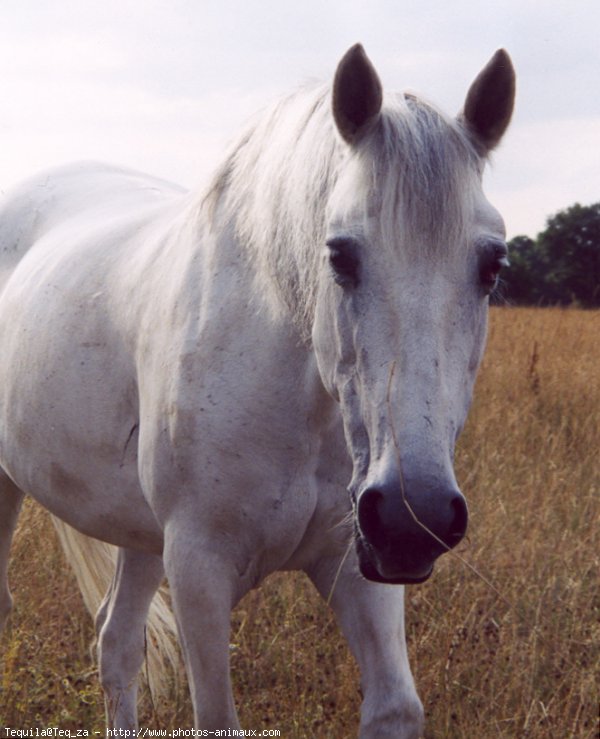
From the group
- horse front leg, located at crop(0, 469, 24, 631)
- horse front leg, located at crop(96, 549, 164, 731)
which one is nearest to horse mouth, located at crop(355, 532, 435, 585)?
horse front leg, located at crop(96, 549, 164, 731)

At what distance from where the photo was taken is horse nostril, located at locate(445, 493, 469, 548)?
164 centimetres

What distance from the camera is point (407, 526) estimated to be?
165 centimetres

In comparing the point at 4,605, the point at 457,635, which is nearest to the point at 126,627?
the point at 4,605

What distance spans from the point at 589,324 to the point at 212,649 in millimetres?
6889

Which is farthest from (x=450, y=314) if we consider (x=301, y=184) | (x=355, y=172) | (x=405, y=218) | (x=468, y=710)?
(x=468, y=710)

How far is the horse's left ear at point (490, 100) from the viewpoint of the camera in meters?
2.00

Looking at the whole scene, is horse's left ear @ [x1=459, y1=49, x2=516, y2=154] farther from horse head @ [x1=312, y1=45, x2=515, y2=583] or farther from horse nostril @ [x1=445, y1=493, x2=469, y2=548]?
horse nostril @ [x1=445, y1=493, x2=469, y2=548]

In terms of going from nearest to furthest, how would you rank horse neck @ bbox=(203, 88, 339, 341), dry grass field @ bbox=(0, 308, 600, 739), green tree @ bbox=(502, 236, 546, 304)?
1. horse neck @ bbox=(203, 88, 339, 341)
2. dry grass field @ bbox=(0, 308, 600, 739)
3. green tree @ bbox=(502, 236, 546, 304)

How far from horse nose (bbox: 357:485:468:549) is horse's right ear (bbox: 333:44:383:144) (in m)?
0.72

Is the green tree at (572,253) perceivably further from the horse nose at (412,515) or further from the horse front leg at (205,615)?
the horse nose at (412,515)

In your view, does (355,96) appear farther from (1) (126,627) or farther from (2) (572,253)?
(2) (572,253)

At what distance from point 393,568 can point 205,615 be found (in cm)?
67

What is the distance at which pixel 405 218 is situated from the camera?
1776mm

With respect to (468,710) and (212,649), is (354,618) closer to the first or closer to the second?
(212,649)
